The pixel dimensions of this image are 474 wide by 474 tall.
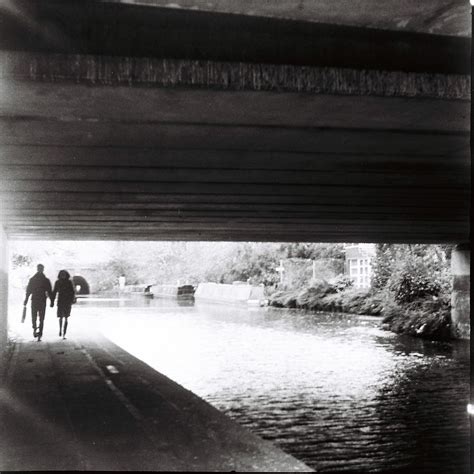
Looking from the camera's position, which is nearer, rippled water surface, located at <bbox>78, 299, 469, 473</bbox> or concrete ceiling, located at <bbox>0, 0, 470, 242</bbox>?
concrete ceiling, located at <bbox>0, 0, 470, 242</bbox>

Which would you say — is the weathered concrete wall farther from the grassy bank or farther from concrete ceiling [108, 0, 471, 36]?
concrete ceiling [108, 0, 471, 36]

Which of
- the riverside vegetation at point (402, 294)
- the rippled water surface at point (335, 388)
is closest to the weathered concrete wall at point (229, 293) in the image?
the riverside vegetation at point (402, 294)

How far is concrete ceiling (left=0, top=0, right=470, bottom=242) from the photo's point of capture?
4.71 m

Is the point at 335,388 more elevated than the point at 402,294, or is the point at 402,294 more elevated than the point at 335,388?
the point at 402,294

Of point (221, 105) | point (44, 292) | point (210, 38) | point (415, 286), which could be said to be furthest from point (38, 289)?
point (415, 286)

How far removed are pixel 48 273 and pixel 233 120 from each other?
57953mm

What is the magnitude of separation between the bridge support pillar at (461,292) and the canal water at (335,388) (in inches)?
57.1

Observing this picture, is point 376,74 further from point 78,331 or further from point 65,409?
point 78,331

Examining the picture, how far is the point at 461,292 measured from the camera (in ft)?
73.5

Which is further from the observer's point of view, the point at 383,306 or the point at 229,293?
the point at 229,293

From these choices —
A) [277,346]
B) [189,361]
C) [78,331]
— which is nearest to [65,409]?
[189,361]

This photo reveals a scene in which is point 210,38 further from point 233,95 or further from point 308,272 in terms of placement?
point 308,272

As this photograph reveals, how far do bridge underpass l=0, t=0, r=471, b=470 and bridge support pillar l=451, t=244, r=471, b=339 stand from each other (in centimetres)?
1278

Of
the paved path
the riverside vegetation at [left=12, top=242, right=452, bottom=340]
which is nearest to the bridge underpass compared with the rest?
the paved path
